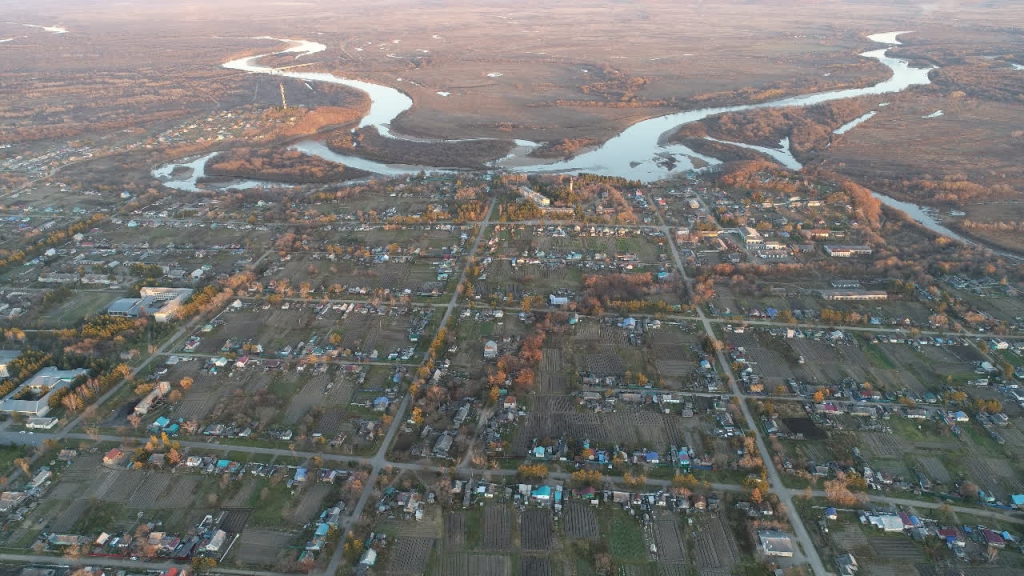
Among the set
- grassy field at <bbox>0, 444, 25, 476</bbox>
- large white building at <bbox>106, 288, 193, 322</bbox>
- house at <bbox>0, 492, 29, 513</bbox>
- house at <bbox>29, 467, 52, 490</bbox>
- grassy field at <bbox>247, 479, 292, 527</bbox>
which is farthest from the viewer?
large white building at <bbox>106, 288, 193, 322</bbox>

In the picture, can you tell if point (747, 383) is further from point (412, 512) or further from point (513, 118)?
point (513, 118)

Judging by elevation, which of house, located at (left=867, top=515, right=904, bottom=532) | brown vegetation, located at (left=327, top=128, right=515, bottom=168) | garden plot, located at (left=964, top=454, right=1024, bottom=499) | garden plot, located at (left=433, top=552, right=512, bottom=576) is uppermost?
brown vegetation, located at (left=327, top=128, right=515, bottom=168)

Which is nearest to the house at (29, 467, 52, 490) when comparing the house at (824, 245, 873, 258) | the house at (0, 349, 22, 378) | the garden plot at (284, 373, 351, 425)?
the house at (0, 349, 22, 378)

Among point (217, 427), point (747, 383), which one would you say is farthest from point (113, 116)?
point (747, 383)

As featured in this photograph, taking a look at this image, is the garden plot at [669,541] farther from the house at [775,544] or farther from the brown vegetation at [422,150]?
the brown vegetation at [422,150]

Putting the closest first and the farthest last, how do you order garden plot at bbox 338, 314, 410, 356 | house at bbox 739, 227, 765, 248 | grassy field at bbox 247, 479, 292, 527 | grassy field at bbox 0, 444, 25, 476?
grassy field at bbox 247, 479, 292, 527
grassy field at bbox 0, 444, 25, 476
garden plot at bbox 338, 314, 410, 356
house at bbox 739, 227, 765, 248

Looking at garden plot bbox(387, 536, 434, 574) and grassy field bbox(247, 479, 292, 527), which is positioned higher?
grassy field bbox(247, 479, 292, 527)

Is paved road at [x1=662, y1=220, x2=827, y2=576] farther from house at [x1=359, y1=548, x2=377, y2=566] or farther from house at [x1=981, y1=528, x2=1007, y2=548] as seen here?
house at [x1=359, y1=548, x2=377, y2=566]
